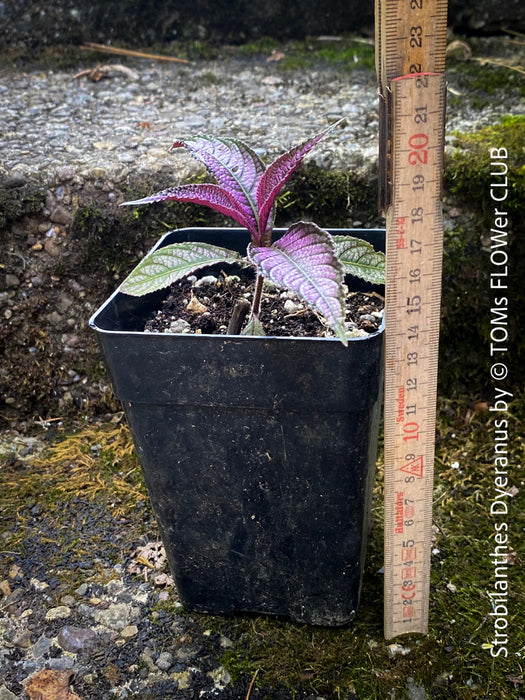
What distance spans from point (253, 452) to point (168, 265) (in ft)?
1.25

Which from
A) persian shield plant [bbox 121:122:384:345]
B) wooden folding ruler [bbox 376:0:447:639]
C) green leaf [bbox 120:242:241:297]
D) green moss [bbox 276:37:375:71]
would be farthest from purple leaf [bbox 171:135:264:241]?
green moss [bbox 276:37:375:71]

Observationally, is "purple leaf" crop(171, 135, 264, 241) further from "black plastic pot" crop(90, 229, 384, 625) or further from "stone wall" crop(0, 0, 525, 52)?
"stone wall" crop(0, 0, 525, 52)

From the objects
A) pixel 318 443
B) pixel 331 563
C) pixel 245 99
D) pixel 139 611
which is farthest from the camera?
pixel 245 99

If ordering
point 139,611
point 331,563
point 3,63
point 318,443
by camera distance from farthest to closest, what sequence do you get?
point 3,63, point 139,611, point 331,563, point 318,443

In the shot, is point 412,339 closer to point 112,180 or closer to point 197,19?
point 112,180

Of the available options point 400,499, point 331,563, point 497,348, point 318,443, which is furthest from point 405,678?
point 497,348

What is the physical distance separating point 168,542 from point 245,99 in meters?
1.67

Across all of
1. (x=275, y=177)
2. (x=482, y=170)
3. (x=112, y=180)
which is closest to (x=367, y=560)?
(x=275, y=177)

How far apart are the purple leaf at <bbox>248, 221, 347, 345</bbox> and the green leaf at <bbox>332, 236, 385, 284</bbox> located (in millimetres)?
157

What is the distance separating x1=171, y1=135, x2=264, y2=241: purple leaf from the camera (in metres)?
1.20

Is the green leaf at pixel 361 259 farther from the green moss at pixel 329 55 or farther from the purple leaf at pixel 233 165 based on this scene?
the green moss at pixel 329 55

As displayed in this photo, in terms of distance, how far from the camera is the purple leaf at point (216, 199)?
1.17 metres

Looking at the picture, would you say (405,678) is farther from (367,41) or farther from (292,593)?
(367,41)

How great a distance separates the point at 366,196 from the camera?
187 centimetres
